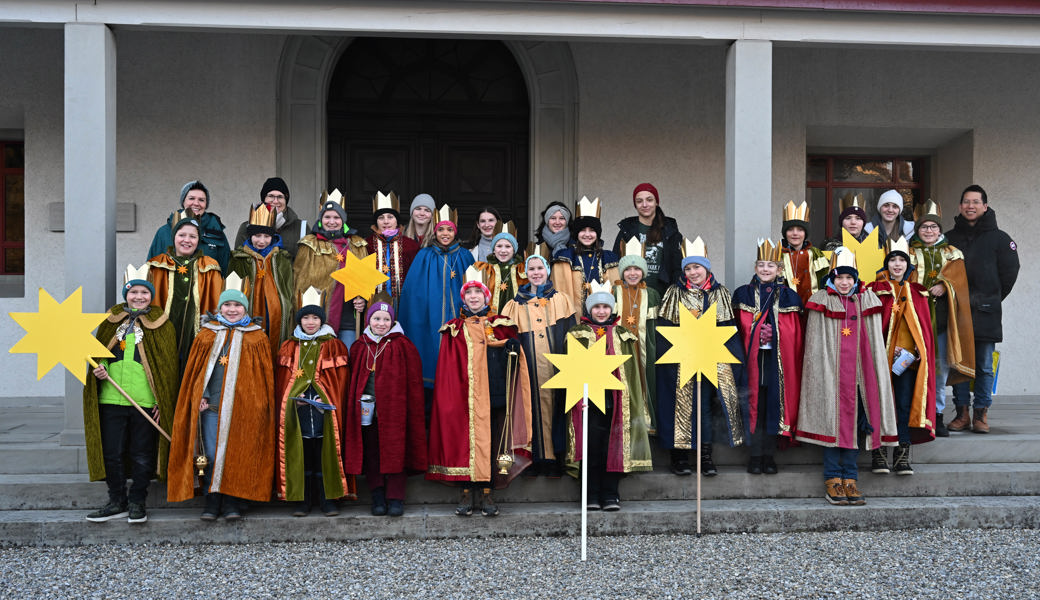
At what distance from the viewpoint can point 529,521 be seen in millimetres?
5273

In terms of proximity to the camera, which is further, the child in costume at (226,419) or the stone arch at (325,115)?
the stone arch at (325,115)

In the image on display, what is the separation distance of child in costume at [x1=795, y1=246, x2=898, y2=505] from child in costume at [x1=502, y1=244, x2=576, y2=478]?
157 cm

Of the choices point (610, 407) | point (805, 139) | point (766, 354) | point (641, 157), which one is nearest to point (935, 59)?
point (805, 139)

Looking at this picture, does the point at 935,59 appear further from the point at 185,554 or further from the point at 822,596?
the point at 185,554

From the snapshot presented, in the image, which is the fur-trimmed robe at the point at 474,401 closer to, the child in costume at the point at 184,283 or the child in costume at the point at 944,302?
the child in costume at the point at 184,283

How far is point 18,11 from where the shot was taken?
5812 millimetres

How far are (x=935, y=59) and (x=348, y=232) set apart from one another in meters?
6.44

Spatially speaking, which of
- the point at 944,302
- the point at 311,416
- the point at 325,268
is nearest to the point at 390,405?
the point at 311,416

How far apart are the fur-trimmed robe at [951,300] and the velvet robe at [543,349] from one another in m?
2.67

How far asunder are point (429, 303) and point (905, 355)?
3.15 m

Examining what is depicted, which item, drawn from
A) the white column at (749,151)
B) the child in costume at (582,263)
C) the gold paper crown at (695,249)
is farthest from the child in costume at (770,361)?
the child in costume at (582,263)

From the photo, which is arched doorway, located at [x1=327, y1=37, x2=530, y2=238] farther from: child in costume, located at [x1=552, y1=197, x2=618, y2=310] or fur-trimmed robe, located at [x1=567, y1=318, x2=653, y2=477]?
fur-trimmed robe, located at [x1=567, y1=318, x2=653, y2=477]

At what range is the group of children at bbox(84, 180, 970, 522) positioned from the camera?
16.9 ft

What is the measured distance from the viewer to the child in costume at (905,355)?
566 cm
